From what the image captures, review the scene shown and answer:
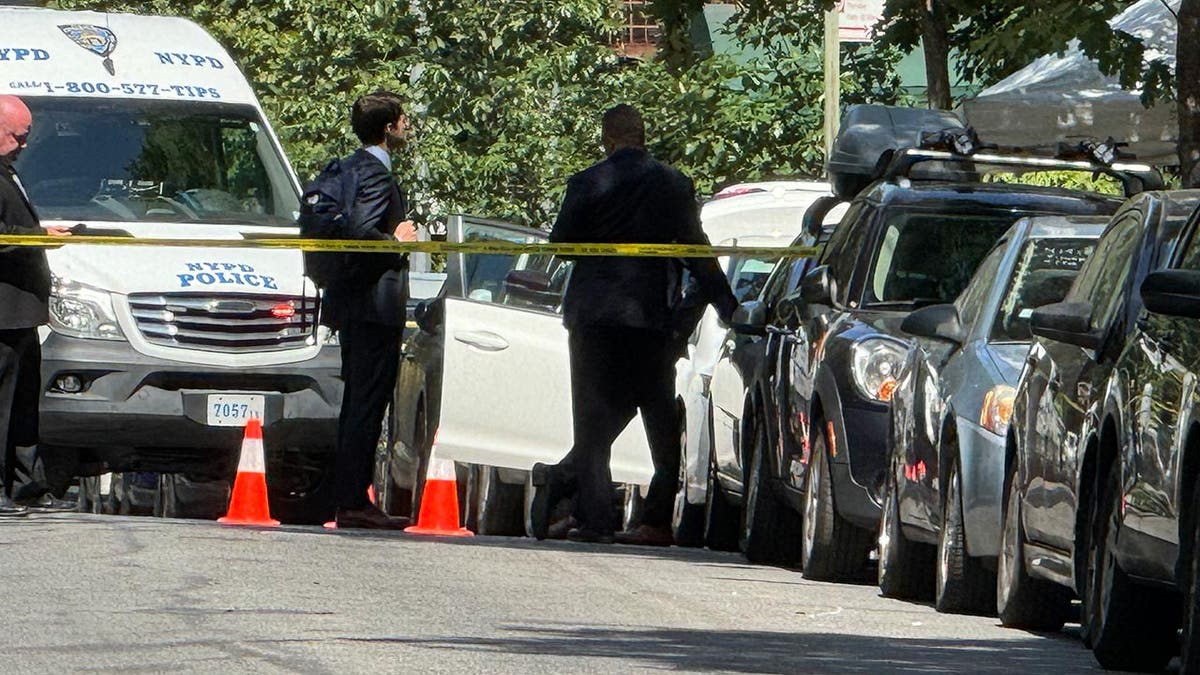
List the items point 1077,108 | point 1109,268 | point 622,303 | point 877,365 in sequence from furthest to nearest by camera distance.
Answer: point 1077,108 < point 622,303 < point 877,365 < point 1109,268

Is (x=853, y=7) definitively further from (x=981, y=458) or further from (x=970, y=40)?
(x=981, y=458)

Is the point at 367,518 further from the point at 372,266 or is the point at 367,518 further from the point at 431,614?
the point at 431,614

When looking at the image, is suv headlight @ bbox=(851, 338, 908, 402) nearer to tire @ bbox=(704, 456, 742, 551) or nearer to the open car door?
tire @ bbox=(704, 456, 742, 551)

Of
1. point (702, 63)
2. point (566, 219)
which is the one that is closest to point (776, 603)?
point (566, 219)

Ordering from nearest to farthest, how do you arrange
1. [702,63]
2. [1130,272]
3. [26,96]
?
1. [1130,272]
2. [26,96]
3. [702,63]

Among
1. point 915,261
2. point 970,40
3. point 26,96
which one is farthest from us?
point 970,40

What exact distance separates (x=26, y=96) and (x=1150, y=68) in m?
6.09

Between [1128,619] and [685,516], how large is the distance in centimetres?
713

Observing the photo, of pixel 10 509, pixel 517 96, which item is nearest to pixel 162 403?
pixel 10 509

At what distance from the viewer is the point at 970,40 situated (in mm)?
22766

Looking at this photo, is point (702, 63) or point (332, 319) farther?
point (702, 63)

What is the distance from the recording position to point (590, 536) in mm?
14617

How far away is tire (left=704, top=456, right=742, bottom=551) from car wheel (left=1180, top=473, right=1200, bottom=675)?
7390mm

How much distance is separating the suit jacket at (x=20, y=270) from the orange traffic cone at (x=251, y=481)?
160cm
